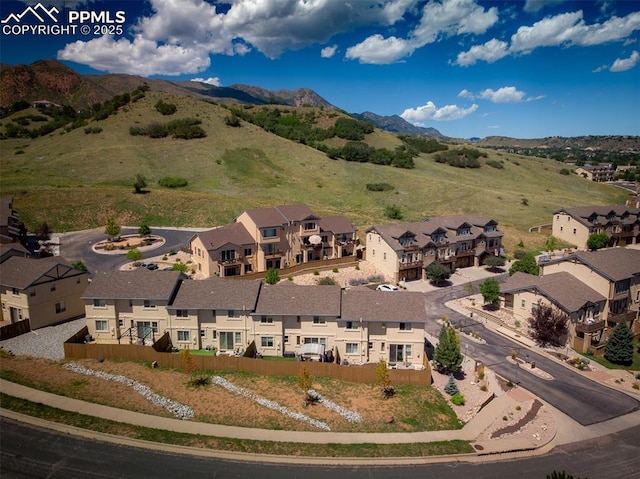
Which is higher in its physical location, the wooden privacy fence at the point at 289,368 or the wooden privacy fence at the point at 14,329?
the wooden privacy fence at the point at 14,329

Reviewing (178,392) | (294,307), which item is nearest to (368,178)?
(294,307)

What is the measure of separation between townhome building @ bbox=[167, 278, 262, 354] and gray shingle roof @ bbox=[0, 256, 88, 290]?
44.0 feet

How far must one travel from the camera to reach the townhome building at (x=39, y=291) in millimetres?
44594

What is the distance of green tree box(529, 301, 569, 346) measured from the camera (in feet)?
158

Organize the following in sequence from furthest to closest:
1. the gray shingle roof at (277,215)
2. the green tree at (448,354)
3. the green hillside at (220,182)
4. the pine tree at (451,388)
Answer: the green hillside at (220,182) < the gray shingle roof at (277,215) < the green tree at (448,354) < the pine tree at (451,388)

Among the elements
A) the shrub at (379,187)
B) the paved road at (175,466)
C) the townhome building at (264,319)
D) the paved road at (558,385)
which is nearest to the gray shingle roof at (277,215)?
the townhome building at (264,319)

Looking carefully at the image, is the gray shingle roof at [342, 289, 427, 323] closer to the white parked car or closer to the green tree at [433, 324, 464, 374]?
the green tree at [433, 324, 464, 374]

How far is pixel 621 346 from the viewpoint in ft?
152

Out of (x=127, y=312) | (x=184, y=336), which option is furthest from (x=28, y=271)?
(x=184, y=336)

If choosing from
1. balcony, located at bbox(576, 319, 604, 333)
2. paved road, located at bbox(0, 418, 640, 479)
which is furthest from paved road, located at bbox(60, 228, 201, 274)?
balcony, located at bbox(576, 319, 604, 333)

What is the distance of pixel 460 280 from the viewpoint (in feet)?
232

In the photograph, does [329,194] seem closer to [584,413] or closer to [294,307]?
[294,307]

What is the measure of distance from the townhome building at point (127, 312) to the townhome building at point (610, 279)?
43821 millimetres

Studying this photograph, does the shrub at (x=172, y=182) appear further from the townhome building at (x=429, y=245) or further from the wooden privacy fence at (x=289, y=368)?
the wooden privacy fence at (x=289, y=368)
